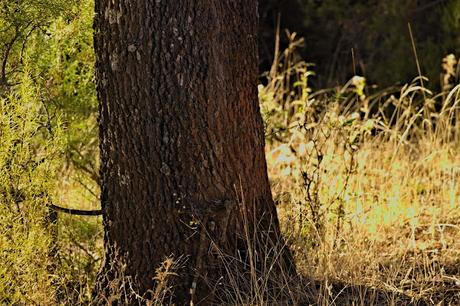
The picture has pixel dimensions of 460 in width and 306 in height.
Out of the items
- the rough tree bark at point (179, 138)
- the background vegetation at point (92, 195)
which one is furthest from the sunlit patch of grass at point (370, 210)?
the rough tree bark at point (179, 138)

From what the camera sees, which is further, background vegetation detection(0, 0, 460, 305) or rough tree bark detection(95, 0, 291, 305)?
background vegetation detection(0, 0, 460, 305)

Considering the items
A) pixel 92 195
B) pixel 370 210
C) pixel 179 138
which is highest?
pixel 179 138

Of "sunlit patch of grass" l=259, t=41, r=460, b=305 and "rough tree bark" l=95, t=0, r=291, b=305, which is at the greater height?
"rough tree bark" l=95, t=0, r=291, b=305

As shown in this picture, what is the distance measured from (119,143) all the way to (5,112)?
532mm

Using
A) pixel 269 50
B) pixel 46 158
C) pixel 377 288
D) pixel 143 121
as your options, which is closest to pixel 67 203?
pixel 46 158

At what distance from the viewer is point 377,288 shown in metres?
3.77

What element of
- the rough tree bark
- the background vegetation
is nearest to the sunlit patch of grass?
the background vegetation

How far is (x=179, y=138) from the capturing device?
3.48 meters

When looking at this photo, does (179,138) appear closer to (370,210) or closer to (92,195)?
(92,195)

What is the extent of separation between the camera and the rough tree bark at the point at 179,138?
137 inches

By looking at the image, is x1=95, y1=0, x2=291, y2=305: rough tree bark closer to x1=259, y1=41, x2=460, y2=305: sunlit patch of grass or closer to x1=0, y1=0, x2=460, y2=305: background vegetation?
x1=0, y1=0, x2=460, y2=305: background vegetation

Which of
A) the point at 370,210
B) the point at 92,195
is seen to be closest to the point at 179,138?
the point at 92,195

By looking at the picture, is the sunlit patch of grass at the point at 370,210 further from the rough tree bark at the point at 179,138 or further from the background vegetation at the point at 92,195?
the rough tree bark at the point at 179,138

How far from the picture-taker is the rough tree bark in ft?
11.4
